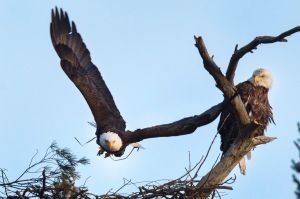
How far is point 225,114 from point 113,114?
1299mm

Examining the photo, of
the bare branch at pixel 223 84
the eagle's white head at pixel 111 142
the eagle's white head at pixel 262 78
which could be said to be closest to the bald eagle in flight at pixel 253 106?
the eagle's white head at pixel 262 78

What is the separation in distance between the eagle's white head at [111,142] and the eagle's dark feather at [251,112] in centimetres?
92

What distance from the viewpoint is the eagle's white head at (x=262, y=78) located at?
8617 mm

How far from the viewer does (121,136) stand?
839cm

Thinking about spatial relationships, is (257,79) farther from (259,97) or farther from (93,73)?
(93,73)

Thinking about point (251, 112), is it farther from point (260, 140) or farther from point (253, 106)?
point (260, 140)

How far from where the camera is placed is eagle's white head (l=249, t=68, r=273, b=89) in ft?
28.3

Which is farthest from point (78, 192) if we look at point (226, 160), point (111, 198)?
point (226, 160)

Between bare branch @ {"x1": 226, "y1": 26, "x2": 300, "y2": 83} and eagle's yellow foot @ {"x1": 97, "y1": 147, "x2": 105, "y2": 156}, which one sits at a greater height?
eagle's yellow foot @ {"x1": 97, "y1": 147, "x2": 105, "y2": 156}

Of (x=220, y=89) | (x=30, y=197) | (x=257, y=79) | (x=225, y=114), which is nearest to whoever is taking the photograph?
(x=30, y=197)

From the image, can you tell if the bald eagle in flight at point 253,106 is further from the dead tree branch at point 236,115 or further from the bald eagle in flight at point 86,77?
the dead tree branch at point 236,115

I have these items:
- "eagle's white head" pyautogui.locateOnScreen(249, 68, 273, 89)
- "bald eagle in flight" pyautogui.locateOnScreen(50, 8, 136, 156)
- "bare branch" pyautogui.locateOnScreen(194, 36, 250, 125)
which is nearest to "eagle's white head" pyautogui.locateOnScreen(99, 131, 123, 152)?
"bald eagle in flight" pyautogui.locateOnScreen(50, 8, 136, 156)

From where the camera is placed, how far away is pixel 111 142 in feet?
27.0

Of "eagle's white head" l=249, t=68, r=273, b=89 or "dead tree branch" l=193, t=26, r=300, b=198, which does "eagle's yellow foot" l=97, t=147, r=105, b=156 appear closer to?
"eagle's white head" l=249, t=68, r=273, b=89
